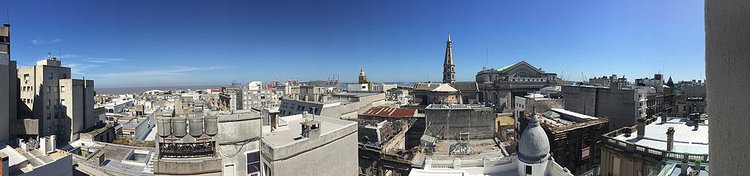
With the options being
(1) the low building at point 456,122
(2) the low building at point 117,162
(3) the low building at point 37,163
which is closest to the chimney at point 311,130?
(2) the low building at point 117,162

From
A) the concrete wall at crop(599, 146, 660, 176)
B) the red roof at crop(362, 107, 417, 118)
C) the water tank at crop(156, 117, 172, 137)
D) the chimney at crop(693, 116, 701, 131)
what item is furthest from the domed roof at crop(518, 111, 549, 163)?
the red roof at crop(362, 107, 417, 118)

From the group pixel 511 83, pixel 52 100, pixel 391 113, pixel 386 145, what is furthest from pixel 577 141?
pixel 52 100

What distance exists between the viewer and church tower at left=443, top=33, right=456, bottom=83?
253 ft

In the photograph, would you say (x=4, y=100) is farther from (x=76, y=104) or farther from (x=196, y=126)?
(x=196, y=126)

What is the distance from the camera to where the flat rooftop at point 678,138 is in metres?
18.7

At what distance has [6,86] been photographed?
106 feet

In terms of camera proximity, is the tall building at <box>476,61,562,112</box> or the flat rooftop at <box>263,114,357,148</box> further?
the tall building at <box>476,61,562,112</box>

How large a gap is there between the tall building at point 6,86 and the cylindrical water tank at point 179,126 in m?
28.3

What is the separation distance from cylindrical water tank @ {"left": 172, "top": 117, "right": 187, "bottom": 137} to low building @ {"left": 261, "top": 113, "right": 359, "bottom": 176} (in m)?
3.53

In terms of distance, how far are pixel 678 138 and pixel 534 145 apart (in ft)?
35.1

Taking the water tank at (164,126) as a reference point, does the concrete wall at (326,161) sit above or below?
below

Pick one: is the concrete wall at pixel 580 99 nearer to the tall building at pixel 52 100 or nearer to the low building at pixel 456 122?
the low building at pixel 456 122

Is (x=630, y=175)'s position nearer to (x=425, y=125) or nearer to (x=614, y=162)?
(x=614, y=162)

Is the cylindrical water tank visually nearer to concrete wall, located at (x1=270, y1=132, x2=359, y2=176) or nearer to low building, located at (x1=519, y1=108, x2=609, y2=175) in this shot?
concrete wall, located at (x1=270, y1=132, x2=359, y2=176)
